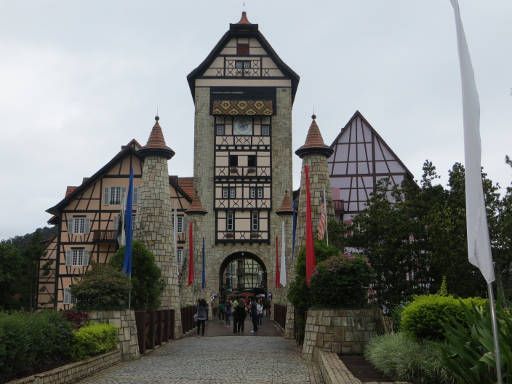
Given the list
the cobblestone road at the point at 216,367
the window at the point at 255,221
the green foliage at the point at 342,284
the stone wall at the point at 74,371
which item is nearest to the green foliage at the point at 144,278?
the cobblestone road at the point at 216,367

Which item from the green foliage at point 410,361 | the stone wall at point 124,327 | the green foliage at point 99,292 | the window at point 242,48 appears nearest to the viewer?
the green foliage at point 410,361

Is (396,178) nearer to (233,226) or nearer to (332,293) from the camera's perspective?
(233,226)

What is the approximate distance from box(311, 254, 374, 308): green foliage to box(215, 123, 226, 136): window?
3122 cm

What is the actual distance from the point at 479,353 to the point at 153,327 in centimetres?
1211

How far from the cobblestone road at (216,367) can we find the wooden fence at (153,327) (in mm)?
392

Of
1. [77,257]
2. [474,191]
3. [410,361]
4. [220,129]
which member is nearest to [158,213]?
[410,361]

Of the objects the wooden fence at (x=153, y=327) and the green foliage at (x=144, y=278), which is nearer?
the wooden fence at (x=153, y=327)

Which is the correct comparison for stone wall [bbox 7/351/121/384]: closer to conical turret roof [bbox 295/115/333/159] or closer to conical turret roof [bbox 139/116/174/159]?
conical turret roof [bbox 139/116/174/159]

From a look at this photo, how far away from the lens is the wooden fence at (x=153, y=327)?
52.6 ft

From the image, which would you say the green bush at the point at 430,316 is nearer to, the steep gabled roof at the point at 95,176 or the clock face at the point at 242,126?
the steep gabled roof at the point at 95,176

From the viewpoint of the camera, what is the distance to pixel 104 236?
3803 cm

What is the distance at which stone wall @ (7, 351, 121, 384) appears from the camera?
28.0 ft

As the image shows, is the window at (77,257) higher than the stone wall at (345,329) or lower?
higher

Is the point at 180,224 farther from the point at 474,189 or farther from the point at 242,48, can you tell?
the point at 474,189
